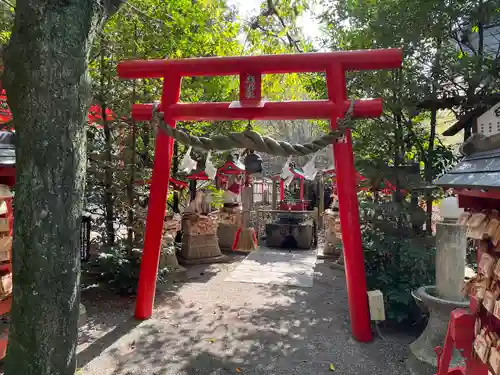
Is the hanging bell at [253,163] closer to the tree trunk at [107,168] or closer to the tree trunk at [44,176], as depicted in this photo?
the tree trunk at [107,168]

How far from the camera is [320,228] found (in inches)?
651

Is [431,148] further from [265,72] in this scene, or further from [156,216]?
[156,216]

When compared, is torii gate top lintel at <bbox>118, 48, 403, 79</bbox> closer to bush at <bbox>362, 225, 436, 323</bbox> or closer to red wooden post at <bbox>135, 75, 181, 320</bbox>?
red wooden post at <bbox>135, 75, 181, 320</bbox>

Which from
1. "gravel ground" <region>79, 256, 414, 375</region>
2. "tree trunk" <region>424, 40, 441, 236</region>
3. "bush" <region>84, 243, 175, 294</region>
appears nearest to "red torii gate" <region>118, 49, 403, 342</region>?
"gravel ground" <region>79, 256, 414, 375</region>

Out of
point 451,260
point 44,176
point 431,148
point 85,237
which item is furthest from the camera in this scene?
point 85,237

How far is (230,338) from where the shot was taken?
173 inches

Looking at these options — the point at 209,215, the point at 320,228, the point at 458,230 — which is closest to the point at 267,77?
the point at 209,215

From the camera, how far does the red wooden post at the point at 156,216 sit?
493 centimetres

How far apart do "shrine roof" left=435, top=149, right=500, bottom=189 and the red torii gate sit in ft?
6.31

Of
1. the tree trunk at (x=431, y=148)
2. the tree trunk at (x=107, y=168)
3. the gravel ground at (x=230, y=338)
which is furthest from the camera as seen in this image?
the tree trunk at (x=107, y=168)

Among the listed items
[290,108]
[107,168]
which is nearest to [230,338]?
[290,108]

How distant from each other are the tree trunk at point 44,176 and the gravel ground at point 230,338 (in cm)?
161

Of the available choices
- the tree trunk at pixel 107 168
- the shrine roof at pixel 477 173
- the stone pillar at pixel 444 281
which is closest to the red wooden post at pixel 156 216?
the tree trunk at pixel 107 168

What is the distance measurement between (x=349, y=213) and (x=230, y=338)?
6.96 feet
